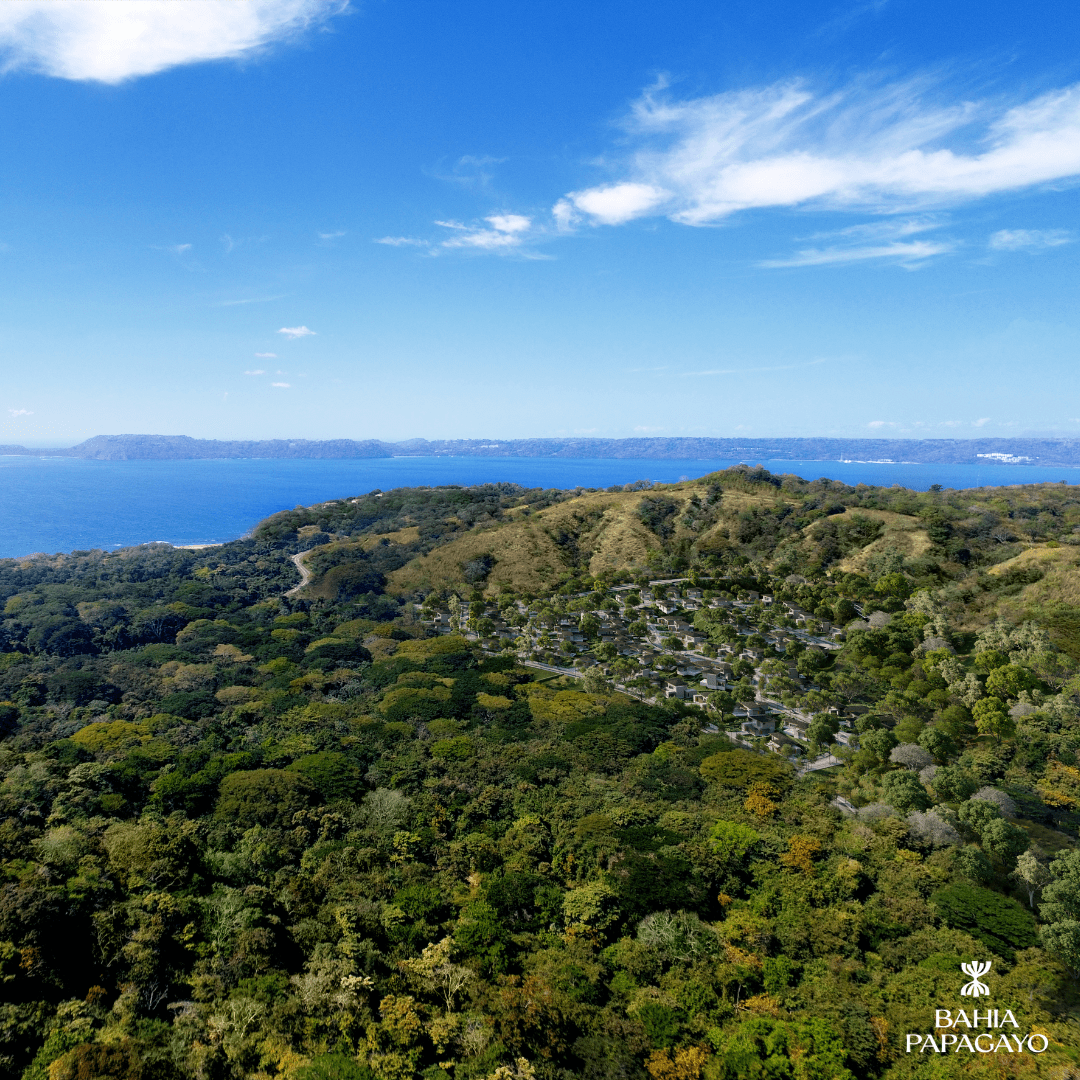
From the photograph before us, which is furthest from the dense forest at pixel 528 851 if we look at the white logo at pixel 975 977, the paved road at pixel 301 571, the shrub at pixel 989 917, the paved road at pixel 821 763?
the paved road at pixel 301 571

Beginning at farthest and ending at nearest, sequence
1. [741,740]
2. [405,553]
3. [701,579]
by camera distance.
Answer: [405,553], [701,579], [741,740]

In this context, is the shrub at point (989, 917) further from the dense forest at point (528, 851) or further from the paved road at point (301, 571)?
the paved road at point (301, 571)

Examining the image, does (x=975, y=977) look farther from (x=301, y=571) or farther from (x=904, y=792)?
(x=301, y=571)

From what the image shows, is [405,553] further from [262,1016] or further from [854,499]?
[262,1016]

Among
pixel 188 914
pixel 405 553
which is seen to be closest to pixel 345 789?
pixel 188 914

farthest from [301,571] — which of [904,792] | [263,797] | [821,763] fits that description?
[904,792]
